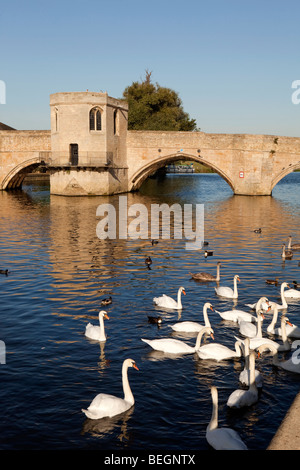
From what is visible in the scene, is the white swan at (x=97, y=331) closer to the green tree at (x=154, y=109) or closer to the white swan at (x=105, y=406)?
the white swan at (x=105, y=406)

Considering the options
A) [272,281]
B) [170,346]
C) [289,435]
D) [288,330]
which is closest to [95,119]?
[272,281]

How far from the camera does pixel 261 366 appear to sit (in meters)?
12.5

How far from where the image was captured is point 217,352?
1252cm

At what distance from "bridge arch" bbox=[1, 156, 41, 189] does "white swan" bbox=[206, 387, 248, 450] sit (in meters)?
50.9

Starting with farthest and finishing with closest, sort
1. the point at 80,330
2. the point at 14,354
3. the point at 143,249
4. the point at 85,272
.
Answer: the point at 143,249, the point at 85,272, the point at 80,330, the point at 14,354

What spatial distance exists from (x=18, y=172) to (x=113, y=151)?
542 inches

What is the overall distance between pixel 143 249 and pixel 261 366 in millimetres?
14839

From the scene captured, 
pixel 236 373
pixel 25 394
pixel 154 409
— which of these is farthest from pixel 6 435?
pixel 236 373

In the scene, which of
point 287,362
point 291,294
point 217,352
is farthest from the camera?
point 291,294

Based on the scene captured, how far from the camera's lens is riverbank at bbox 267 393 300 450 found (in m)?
7.02

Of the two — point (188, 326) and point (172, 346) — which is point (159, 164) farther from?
point (172, 346)

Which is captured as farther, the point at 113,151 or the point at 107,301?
the point at 113,151

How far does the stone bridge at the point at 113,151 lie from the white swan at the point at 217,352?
39.1 metres
